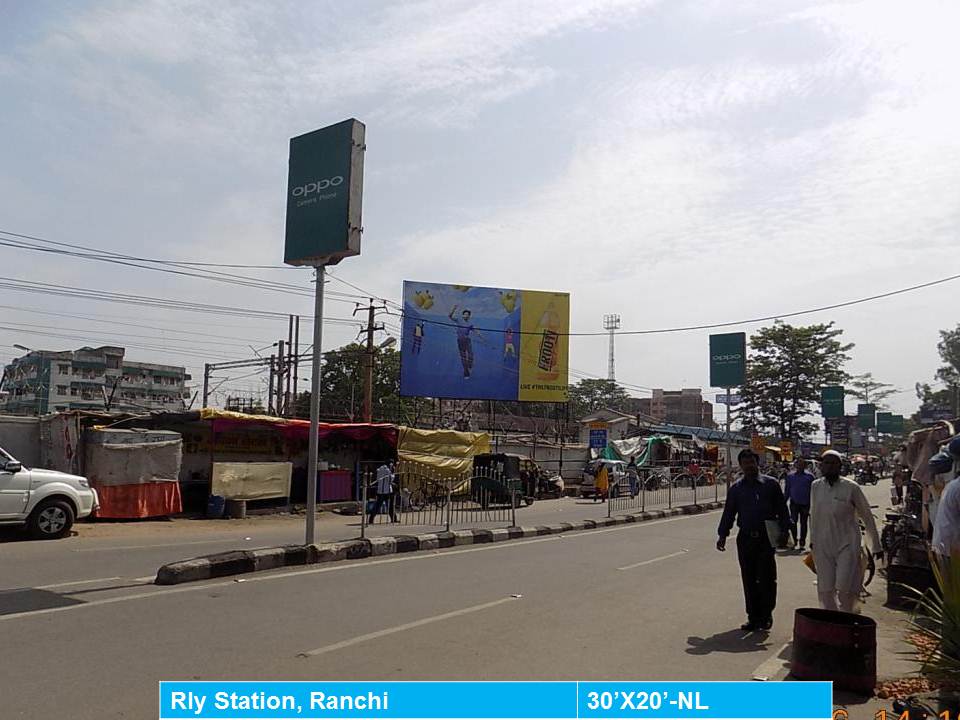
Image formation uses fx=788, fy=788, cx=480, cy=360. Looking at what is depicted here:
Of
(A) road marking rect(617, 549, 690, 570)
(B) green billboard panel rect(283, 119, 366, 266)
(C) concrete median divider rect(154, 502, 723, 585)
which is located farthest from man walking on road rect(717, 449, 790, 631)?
(B) green billboard panel rect(283, 119, 366, 266)

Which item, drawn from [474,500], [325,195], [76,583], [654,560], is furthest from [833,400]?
[76,583]

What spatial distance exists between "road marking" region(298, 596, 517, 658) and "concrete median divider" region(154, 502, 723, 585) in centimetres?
384

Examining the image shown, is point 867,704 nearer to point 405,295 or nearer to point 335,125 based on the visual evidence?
point 335,125

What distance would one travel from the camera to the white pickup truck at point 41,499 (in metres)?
14.7

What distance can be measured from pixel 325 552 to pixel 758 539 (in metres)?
7.05

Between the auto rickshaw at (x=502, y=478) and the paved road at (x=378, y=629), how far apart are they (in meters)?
13.5

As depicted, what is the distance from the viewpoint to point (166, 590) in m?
9.62

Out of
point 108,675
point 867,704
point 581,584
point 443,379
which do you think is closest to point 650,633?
point 867,704

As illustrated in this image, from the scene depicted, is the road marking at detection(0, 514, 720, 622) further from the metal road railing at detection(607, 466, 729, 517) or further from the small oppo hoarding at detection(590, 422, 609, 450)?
the small oppo hoarding at detection(590, 422, 609, 450)

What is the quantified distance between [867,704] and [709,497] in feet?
85.9

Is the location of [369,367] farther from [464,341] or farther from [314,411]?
[314,411]

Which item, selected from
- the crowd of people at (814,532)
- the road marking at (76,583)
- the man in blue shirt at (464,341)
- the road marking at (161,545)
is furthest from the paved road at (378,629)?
the man in blue shirt at (464,341)

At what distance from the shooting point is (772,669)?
259 inches

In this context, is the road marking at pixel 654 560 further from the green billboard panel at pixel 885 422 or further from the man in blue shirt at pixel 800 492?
the green billboard panel at pixel 885 422
